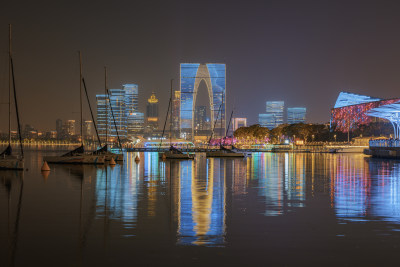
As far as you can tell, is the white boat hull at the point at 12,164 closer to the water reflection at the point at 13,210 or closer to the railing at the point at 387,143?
the water reflection at the point at 13,210

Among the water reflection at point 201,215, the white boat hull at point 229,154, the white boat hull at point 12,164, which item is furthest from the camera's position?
the white boat hull at point 229,154

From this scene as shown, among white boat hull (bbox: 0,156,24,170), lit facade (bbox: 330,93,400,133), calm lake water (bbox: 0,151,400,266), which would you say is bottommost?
calm lake water (bbox: 0,151,400,266)

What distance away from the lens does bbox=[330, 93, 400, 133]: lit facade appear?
146 metres

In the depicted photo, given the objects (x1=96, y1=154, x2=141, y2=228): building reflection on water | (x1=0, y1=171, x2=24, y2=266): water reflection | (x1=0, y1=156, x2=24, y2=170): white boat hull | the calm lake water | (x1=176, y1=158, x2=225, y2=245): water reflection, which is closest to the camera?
the calm lake water

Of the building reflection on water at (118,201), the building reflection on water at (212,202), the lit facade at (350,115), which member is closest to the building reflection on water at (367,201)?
the building reflection on water at (212,202)

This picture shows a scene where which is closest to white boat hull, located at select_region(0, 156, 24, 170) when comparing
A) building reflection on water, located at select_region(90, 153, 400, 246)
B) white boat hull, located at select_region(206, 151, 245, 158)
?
building reflection on water, located at select_region(90, 153, 400, 246)

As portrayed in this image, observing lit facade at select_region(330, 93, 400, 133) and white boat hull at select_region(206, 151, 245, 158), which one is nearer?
white boat hull at select_region(206, 151, 245, 158)

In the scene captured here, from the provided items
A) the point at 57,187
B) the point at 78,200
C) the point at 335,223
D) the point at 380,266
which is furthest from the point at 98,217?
the point at 57,187

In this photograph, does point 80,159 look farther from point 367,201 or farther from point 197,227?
point 197,227

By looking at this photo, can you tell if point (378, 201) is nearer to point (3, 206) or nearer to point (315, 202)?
point (315, 202)

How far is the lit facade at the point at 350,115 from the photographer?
479 ft

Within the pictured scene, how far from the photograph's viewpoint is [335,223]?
11602mm

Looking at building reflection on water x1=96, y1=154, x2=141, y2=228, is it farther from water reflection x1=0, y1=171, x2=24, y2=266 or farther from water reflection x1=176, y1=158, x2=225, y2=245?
water reflection x1=0, y1=171, x2=24, y2=266

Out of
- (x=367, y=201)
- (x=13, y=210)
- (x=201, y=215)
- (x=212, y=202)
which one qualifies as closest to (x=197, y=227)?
(x=201, y=215)
